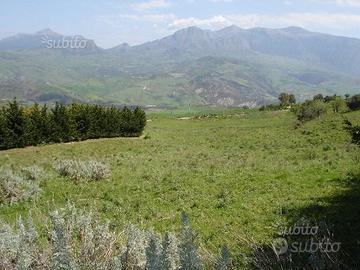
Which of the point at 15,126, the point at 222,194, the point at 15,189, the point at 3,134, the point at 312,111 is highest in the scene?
the point at 222,194

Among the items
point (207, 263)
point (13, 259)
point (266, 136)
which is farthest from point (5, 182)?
point (266, 136)

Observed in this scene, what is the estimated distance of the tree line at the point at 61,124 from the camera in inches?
1590

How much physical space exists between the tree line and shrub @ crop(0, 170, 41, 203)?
21.6 meters

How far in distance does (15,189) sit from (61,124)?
26977 millimetres

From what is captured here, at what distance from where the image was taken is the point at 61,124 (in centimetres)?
4506

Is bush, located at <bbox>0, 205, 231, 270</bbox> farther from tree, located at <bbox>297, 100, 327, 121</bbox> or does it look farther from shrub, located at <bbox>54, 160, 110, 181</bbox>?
tree, located at <bbox>297, 100, 327, 121</bbox>

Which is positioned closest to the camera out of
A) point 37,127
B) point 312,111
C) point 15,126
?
point 15,126

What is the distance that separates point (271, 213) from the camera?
14.9 meters

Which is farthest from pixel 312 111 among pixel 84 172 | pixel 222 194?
pixel 222 194

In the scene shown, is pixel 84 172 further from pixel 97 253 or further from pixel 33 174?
pixel 97 253

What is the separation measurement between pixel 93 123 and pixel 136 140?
5.16 meters

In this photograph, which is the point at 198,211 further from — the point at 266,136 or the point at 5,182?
the point at 266,136

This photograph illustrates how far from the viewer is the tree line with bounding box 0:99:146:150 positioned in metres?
40.4

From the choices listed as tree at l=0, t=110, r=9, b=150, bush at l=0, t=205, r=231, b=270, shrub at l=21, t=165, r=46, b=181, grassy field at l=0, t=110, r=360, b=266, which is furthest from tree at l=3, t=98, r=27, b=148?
bush at l=0, t=205, r=231, b=270
